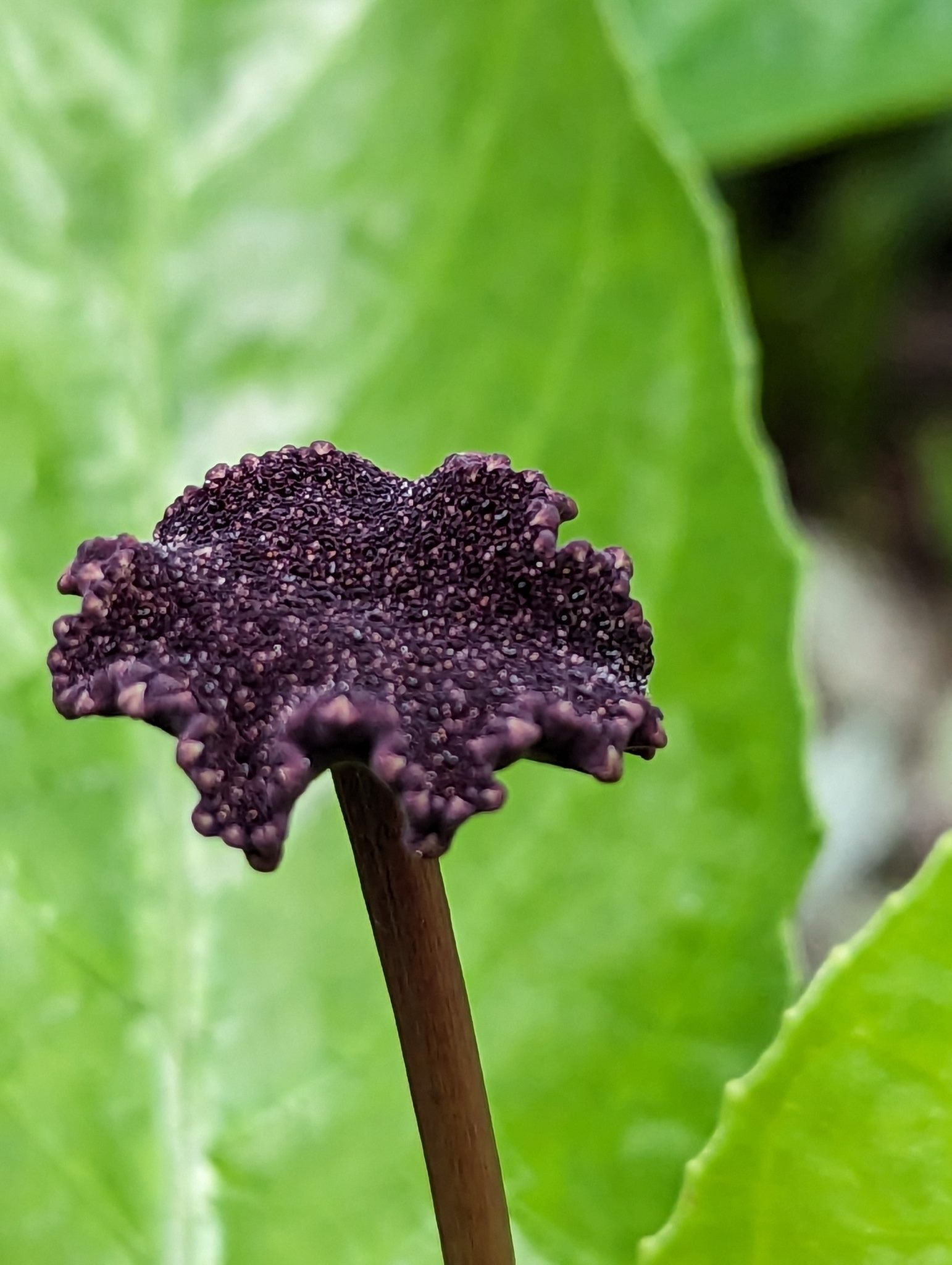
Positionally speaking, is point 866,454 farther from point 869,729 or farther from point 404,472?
point 404,472

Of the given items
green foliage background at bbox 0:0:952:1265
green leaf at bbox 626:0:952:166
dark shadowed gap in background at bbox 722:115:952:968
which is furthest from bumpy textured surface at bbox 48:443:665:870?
dark shadowed gap in background at bbox 722:115:952:968

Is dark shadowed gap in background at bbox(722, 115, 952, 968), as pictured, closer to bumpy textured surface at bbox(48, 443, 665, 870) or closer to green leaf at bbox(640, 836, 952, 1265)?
green leaf at bbox(640, 836, 952, 1265)

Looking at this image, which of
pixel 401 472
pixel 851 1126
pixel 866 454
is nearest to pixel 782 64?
pixel 401 472

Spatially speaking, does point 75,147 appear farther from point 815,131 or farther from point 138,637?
point 815,131

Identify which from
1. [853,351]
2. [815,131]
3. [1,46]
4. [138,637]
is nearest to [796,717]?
[138,637]

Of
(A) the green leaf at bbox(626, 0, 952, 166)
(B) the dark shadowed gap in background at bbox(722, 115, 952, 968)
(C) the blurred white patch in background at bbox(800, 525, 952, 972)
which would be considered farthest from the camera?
(B) the dark shadowed gap in background at bbox(722, 115, 952, 968)

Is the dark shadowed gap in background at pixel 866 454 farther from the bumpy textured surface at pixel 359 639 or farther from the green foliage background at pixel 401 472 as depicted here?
the bumpy textured surface at pixel 359 639

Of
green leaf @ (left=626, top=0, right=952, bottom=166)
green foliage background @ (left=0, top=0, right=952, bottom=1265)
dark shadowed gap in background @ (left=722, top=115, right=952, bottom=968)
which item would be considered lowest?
green foliage background @ (left=0, top=0, right=952, bottom=1265)

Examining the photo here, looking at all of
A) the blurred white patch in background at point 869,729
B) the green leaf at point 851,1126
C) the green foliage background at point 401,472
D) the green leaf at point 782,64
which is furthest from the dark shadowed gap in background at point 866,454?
the green leaf at point 851,1126
